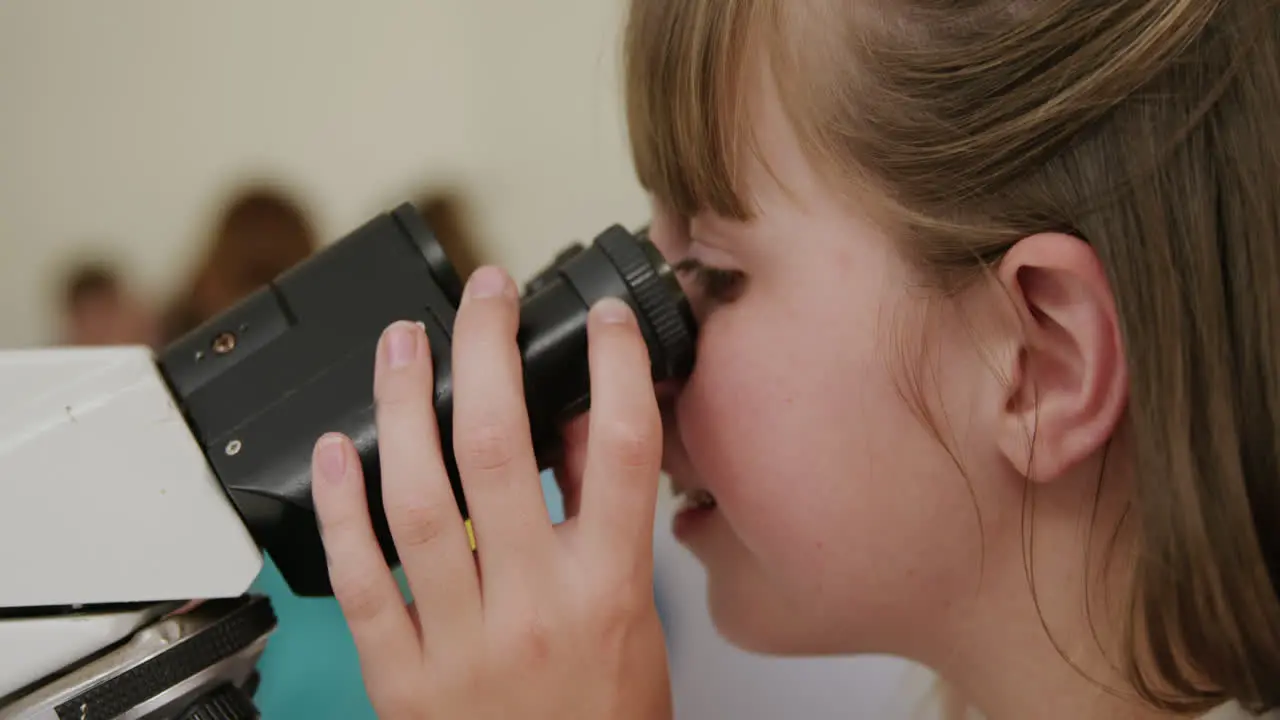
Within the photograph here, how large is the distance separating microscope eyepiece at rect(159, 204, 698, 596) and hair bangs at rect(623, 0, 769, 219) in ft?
0.17

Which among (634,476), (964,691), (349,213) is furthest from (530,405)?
(349,213)

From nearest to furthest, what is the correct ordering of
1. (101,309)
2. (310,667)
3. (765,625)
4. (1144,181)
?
(1144,181), (765,625), (310,667), (101,309)

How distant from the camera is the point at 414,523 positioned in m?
0.55

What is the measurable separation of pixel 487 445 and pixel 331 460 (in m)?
0.08

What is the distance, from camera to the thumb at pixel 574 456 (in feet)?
2.07

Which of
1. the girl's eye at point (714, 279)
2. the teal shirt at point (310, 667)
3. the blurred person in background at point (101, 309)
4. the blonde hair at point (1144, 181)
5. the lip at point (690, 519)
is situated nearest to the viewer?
the blonde hair at point (1144, 181)

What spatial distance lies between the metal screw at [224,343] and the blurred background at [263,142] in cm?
77

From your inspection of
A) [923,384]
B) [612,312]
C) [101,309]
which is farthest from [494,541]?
[101,309]

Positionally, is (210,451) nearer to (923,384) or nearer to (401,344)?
(401,344)

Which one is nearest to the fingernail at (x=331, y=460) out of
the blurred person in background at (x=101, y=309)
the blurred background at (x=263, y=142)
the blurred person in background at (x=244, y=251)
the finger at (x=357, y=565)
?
the finger at (x=357, y=565)

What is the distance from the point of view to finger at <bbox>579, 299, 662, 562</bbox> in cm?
56

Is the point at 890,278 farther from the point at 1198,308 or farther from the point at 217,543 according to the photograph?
the point at 217,543

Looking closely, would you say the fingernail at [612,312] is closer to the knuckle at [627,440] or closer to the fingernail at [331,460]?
the knuckle at [627,440]

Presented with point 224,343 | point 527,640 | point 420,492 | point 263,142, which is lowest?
point 527,640
